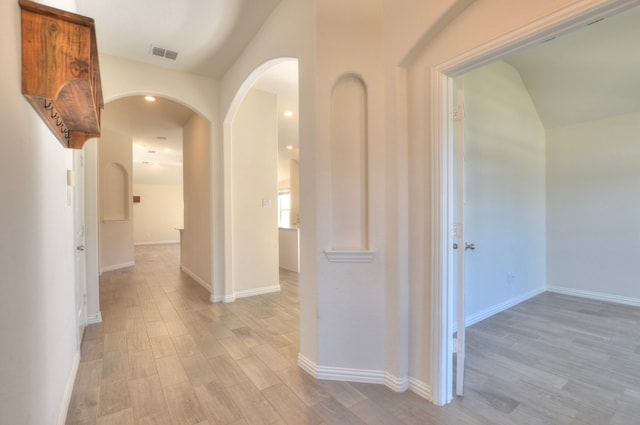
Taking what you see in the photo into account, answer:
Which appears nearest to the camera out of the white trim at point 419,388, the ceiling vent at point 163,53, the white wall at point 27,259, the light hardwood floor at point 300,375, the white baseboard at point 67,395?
the white wall at point 27,259

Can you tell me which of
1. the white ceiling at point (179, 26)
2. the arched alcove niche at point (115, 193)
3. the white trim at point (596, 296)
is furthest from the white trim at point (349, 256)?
the arched alcove niche at point (115, 193)

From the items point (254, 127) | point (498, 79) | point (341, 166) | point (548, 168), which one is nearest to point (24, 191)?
point (341, 166)

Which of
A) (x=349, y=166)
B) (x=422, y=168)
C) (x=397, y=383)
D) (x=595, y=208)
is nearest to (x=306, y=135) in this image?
(x=349, y=166)

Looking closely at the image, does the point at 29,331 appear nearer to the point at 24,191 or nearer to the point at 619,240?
the point at 24,191

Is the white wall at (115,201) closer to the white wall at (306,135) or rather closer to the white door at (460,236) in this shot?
the white wall at (306,135)

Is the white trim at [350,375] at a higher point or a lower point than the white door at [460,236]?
lower

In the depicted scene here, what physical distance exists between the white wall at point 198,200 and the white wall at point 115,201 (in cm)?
171

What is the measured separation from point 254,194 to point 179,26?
214cm

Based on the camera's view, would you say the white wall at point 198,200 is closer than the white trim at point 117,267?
Yes

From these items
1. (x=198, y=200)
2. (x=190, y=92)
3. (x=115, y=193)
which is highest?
(x=190, y=92)

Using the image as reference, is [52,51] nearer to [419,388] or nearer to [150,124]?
[419,388]

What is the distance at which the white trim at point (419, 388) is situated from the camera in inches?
72.4

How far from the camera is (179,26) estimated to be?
2.71 m

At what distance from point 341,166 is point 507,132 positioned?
8.95 ft
